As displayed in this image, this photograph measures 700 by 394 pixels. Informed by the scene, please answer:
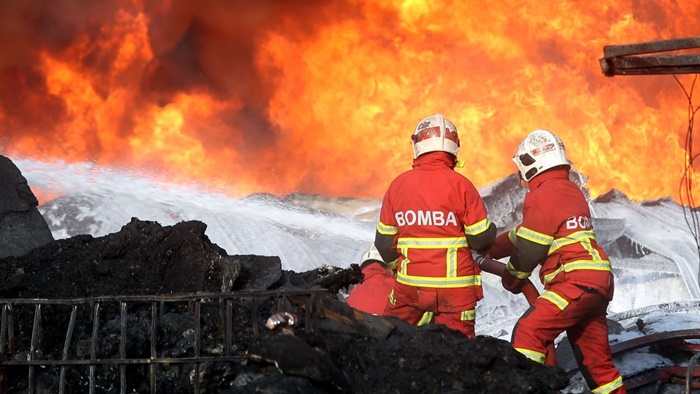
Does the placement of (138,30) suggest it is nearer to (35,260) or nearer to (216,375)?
(35,260)

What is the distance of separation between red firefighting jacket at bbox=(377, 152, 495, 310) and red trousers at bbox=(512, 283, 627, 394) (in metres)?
0.38

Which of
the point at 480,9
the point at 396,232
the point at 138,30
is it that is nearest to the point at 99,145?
the point at 138,30

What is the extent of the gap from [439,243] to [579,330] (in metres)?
1.16

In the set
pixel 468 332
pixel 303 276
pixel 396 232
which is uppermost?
pixel 396 232

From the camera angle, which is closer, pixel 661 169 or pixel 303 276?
pixel 303 276

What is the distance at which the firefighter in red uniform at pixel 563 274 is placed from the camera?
4.65 meters

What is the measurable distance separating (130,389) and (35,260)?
3.97ft

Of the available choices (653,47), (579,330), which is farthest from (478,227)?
(653,47)

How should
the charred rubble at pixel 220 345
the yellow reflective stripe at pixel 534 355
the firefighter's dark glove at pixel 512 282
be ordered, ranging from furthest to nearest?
the firefighter's dark glove at pixel 512 282 < the yellow reflective stripe at pixel 534 355 < the charred rubble at pixel 220 345

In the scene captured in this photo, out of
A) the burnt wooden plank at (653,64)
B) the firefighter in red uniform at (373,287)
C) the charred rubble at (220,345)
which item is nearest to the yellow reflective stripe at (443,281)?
the firefighter in red uniform at (373,287)

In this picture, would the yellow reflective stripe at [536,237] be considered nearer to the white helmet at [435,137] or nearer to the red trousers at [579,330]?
Answer: the red trousers at [579,330]

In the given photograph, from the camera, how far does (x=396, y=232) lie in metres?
4.99

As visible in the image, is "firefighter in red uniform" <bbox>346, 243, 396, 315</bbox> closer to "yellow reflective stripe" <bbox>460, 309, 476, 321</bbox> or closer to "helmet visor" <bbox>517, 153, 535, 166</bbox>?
"yellow reflective stripe" <bbox>460, 309, 476, 321</bbox>

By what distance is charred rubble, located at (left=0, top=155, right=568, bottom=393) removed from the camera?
103 inches
